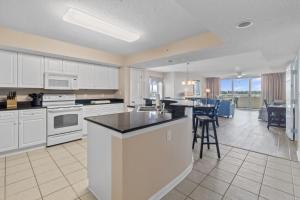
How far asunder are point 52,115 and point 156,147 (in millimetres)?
2919

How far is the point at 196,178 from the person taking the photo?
2.26 meters

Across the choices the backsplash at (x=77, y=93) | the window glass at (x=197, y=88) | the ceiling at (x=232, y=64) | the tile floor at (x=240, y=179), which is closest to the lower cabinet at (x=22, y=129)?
the backsplash at (x=77, y=93)

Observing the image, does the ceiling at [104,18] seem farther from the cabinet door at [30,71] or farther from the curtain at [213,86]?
the curtain at [213,86]

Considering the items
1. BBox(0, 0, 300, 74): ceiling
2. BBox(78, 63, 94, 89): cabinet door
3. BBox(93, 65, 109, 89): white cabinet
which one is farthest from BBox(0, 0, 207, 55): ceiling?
BBox(93, 65, 109, 89): white cabinet

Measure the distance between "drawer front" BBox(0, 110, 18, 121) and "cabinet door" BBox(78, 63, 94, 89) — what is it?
1.59m

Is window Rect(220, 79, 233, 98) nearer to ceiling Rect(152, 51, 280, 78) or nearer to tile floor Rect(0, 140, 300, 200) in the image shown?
ceiling Rect(152, 51, 280, 78)

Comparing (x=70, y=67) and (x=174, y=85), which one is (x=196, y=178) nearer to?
(x=70, y=67)

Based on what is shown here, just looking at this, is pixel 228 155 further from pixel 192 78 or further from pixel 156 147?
pixel 192 78

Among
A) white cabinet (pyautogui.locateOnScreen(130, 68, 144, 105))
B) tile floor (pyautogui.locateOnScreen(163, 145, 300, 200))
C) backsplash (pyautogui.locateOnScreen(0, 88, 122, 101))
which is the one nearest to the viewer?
tile floor (pyautogui.locateOnScreen(163, 145, 300, 200))

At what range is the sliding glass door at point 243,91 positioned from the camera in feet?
35.1

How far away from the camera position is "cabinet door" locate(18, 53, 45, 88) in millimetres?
3320

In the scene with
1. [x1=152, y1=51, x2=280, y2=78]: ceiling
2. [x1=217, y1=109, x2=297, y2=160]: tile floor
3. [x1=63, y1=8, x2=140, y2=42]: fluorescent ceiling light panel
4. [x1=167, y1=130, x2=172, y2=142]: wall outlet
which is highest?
[x1=152, y1=51, x2=280, y2=78]: ceiling

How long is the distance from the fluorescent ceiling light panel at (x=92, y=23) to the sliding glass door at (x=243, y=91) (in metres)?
9.34

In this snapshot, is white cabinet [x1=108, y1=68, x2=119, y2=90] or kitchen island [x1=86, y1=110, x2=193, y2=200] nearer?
kitchen island [x1=86, y1=110, x2=193, y2=200]
